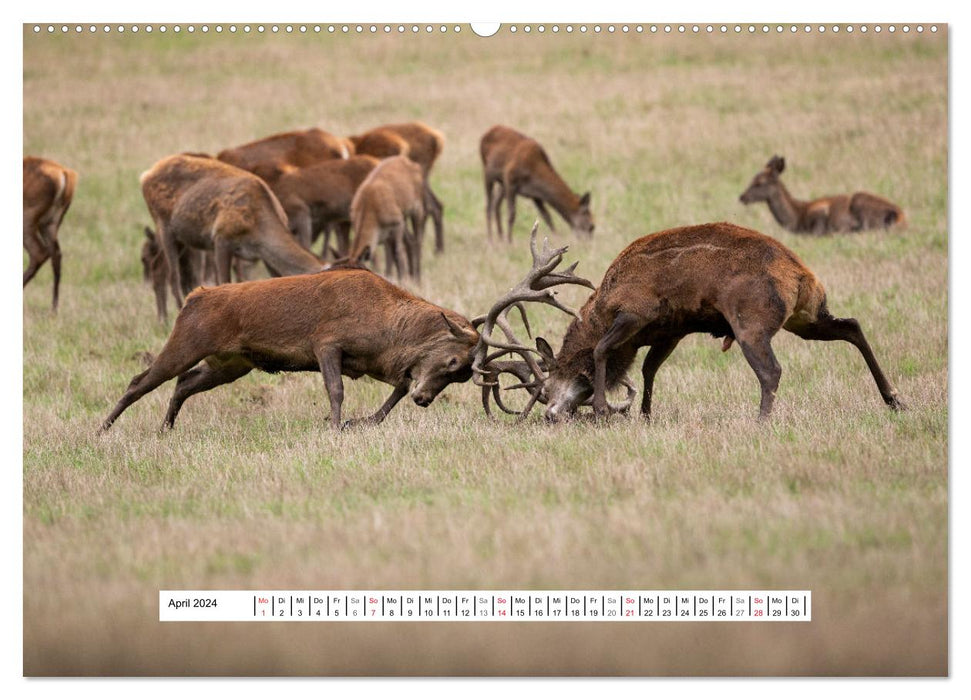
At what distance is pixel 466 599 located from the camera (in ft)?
19.1

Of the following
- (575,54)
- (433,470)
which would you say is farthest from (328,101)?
(433,470)

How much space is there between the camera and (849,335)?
9.33m

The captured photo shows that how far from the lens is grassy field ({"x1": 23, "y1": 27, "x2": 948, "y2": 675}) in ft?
18.4

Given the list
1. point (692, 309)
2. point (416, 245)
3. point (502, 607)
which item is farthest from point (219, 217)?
point (502, 607)

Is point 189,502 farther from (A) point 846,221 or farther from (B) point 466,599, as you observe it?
(A) point 846,221

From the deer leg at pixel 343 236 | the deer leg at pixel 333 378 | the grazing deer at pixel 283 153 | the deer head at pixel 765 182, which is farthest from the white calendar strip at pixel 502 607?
the deer head at pixel 765 182

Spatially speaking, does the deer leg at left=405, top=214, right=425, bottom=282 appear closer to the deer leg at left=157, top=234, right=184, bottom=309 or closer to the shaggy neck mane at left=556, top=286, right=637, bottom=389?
A: the deer leg at left=157, top=234, right=184, bottom=309

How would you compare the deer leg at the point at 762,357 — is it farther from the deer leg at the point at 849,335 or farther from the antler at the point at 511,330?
the antler at the point at 511,330

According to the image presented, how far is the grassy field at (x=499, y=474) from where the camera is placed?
18.4ft

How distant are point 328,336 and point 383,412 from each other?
67 cm

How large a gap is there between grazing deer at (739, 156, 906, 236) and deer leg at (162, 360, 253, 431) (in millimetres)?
10044

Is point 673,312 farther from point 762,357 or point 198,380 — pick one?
point 198,380

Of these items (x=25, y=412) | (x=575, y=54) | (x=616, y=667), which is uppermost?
(x=575, y=54)

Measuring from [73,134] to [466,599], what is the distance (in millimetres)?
13876
